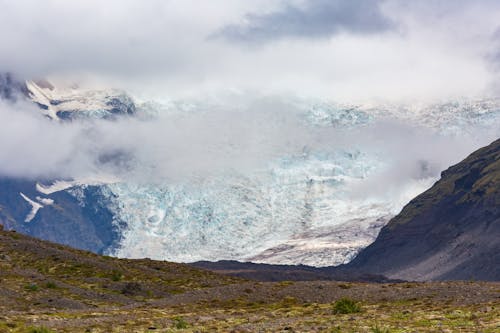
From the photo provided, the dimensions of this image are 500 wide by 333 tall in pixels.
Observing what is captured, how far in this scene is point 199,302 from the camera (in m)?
59.2

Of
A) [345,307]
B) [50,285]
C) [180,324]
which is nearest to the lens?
[180,324]

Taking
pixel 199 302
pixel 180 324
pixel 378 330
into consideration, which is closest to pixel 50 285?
pixel 199 302

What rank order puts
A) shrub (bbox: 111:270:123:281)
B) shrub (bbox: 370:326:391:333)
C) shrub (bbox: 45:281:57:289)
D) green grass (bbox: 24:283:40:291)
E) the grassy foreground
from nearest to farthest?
shrub (bbox: 370:326:391:333)
the grassy foreground
green grass (bbox: 24:283:40:291)
shrub (bbox: 45:281:57:289)
shrub (bbox: 111:270:123:281)

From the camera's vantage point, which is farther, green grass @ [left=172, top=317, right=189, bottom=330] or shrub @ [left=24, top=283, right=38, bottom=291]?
shrub @ [left=24, top=283, right=38, bottom=291]

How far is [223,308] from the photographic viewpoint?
56.4 m

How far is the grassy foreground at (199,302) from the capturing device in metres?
42.0

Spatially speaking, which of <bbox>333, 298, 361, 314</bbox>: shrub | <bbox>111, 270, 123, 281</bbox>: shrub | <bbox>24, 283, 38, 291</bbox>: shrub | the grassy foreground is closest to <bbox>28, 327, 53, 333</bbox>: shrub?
the grassy foreground

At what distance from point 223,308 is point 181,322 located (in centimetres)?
1298

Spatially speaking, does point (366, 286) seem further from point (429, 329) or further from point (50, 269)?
point (50, 269)

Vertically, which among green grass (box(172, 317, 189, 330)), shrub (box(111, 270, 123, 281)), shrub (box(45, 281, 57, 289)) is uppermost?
shrub (box(111, 270, 123, 281))

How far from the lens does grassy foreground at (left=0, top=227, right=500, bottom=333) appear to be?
4200 cm

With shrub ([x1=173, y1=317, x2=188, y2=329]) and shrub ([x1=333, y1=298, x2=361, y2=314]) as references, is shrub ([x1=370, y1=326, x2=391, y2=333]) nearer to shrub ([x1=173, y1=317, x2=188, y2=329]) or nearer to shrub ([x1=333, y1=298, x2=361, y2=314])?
shrub ([x1=173, y1=317, x2=188, y2=329])

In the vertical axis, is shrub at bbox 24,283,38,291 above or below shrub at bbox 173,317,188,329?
above

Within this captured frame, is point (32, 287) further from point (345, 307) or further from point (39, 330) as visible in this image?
point (39, 330)
